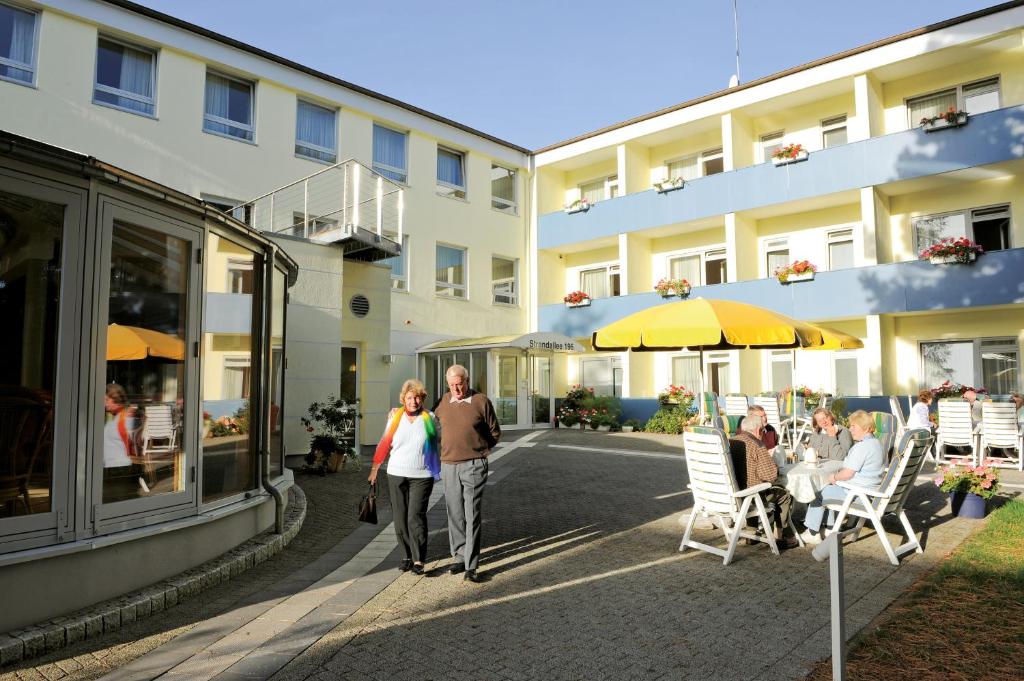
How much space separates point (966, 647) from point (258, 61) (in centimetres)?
1829

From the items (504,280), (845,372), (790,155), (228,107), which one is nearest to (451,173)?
(504,280)

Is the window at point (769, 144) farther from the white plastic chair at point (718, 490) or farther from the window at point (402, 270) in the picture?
the white plastic chair at point (718, 490)

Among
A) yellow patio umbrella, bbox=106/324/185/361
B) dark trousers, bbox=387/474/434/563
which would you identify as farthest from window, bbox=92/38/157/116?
dark trousers, bbox=387/474/434/563

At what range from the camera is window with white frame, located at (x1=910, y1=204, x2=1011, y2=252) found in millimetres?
16750

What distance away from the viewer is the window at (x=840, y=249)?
749 inches

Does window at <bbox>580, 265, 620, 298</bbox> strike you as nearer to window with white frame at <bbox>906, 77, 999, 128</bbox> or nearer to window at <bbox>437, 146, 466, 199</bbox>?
window at <bbox>437, 146, 466, 199</bbox>

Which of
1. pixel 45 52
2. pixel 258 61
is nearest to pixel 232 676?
pixel 45 52

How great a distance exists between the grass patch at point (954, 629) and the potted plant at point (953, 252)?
467 inches

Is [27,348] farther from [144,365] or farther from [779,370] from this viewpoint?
[779,370]

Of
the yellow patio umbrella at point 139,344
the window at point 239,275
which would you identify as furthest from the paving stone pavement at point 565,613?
the window at point 239,275

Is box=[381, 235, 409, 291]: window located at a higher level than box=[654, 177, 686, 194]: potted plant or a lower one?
lower

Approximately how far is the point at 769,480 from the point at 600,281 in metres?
18.7

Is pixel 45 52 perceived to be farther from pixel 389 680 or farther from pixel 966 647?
pixel 966 647

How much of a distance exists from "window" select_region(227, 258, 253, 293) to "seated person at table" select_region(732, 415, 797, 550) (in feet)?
15.6
